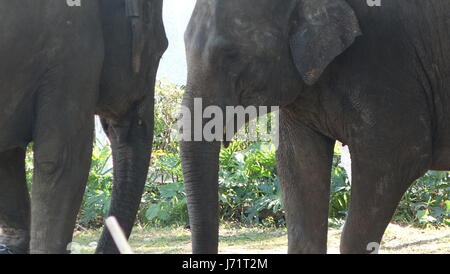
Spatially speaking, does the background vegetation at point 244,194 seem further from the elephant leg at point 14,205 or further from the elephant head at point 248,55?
the elephant head at point 248,55

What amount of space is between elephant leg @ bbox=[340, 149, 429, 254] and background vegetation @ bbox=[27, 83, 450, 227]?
3716 millimetres

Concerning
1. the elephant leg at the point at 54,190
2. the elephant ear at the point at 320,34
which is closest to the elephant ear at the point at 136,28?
the elephant leg at the point at 54,190

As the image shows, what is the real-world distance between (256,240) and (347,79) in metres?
3.61

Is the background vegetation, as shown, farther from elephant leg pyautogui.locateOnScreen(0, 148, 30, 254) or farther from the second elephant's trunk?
the second elephant's trunk

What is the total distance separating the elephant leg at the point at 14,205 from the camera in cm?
574

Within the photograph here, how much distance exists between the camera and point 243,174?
9531 millimetres

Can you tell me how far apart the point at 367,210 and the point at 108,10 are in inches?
68.0

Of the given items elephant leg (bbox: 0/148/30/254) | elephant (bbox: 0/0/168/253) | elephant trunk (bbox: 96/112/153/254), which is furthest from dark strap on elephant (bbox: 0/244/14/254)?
elephant (bbox: 0/0/168/253)

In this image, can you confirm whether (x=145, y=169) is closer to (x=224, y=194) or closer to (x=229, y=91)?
(x=229, y=91)

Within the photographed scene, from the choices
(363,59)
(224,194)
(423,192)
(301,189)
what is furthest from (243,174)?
(363,59)

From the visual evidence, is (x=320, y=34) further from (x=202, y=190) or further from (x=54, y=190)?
(x=54, y=190)

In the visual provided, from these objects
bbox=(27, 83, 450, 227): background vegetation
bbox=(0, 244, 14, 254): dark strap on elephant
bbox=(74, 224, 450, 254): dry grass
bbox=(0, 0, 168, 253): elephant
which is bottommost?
bbox=(74, 224, 450, 254): dry grass

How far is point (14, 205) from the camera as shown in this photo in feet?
19.1

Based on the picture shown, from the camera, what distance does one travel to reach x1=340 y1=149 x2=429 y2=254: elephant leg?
5.24m
